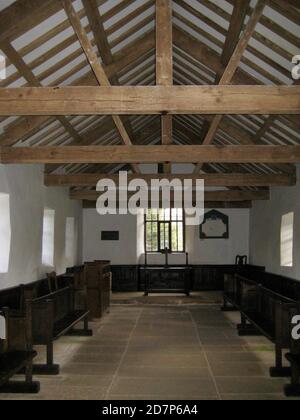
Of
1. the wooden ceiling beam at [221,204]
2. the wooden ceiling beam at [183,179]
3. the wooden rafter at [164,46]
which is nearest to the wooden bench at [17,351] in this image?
the wooden rafter at [164,46]

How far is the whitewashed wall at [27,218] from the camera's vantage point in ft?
24.5

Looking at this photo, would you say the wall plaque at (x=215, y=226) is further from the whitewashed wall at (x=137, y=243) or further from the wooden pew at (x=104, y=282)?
the wooden pew at (x=104, y=282)

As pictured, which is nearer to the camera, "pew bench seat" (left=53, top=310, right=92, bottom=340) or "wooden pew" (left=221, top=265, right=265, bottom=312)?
"pew bench seat" (left=53, top=310, right=92, bottom=340)

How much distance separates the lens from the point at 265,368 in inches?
225

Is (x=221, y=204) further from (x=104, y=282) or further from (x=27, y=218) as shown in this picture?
(x=27, y=218)

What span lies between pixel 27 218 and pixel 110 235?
604 cm

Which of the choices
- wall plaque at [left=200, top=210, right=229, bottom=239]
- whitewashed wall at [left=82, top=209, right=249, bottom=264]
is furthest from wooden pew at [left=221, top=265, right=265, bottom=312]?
wall plaque at [left=200, top=210, right=229, bottom=239]

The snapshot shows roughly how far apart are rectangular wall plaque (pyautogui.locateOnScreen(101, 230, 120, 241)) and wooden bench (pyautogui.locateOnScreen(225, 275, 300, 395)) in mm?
6310

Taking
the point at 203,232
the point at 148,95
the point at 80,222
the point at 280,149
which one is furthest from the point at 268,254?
the point at 148,95

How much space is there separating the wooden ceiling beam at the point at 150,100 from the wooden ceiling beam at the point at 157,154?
248 cm

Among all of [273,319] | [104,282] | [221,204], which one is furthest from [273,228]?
[273,319]

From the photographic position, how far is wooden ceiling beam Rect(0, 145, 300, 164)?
704 centimetres

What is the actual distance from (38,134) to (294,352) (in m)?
5.28

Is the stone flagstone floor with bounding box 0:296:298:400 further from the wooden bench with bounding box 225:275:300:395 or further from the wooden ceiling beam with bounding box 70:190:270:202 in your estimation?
the wooden ceiling beam with bounding box 70:190:270:202
